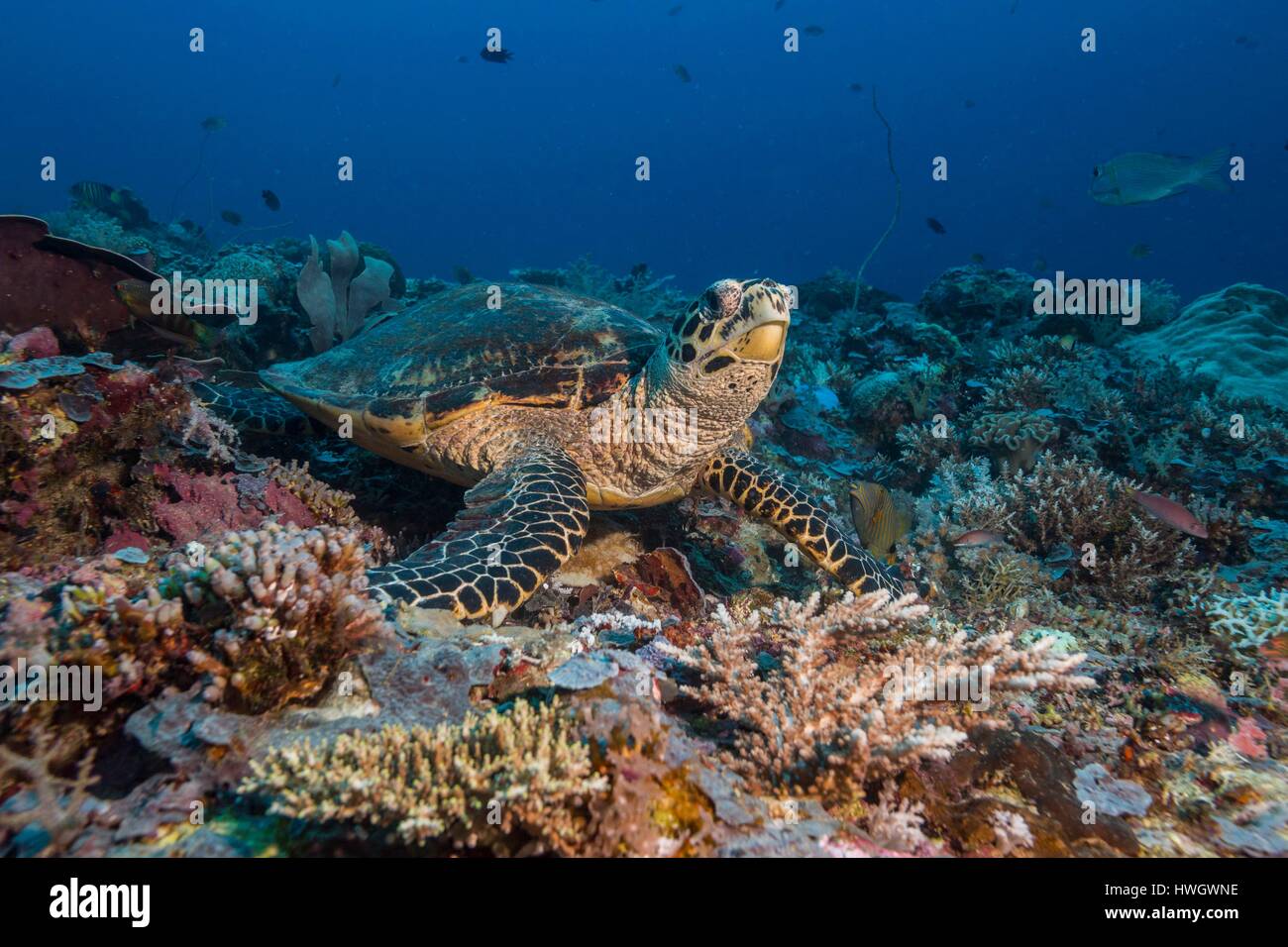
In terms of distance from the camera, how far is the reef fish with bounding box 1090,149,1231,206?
36.6ft

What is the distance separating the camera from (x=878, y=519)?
5227 mm

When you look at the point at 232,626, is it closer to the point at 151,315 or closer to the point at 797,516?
the point at 151,315

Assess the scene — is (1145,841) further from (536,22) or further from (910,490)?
(536,22)

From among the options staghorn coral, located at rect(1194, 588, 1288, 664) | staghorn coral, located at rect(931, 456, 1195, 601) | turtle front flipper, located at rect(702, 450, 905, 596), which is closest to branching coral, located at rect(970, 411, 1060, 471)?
staghorn coral, located at rect(931, 456, 1195, 601)

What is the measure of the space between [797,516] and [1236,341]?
12.2 m

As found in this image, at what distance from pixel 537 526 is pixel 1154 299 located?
16039 mm

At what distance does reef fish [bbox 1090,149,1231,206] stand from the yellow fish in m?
10.5

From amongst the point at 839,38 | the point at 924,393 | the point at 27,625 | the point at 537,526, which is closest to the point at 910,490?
the point at 924,393


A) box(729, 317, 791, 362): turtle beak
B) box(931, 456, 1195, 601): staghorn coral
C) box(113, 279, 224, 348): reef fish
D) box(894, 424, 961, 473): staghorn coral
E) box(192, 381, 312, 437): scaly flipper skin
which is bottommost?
box(931, 456, 1195, 601): staghorn coral

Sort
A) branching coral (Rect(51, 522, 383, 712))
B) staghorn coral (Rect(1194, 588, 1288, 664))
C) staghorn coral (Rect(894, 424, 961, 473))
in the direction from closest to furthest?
branching coral (Rect(51, 522, 383, 712)), staghorn coral (Rect(1194, 588, 1288, 664)), staghorn coral (Rect(894, 424, 961, 473))

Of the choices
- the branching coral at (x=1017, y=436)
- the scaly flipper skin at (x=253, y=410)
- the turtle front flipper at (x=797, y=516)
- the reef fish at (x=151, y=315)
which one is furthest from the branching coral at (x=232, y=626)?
the branching coral at (x=1017, y=436)

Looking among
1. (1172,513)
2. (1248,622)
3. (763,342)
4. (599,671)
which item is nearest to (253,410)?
(763,342)

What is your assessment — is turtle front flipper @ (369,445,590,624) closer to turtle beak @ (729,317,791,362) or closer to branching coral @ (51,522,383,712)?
branching coral @ (51,522,383,712)

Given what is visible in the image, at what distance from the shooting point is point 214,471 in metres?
3.70
